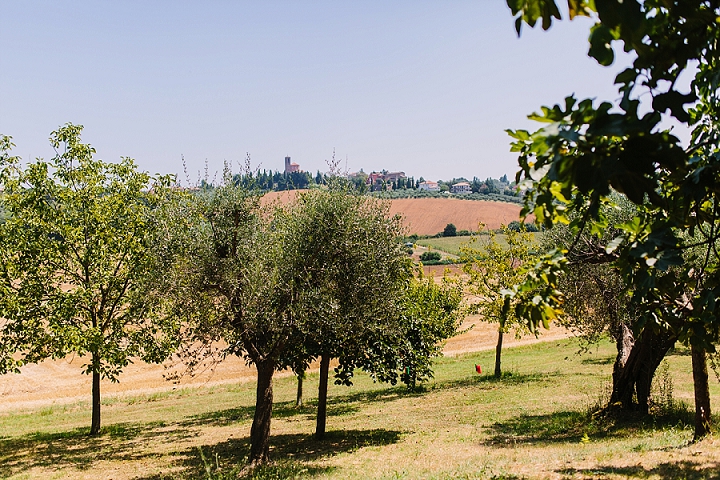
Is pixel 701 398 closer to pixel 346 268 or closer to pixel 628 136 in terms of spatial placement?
pixel 346 268

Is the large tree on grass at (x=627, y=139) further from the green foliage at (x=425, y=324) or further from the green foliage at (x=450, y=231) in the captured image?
the green foliage at (x=450, y=231)

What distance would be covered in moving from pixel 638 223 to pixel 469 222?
114020 mm

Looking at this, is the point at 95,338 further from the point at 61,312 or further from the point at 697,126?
the point at 697,126

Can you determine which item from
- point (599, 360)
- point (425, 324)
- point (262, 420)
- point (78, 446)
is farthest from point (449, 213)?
point (262, 420)

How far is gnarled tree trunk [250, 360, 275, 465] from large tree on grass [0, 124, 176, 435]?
18.1 feet

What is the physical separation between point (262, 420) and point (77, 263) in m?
10.0

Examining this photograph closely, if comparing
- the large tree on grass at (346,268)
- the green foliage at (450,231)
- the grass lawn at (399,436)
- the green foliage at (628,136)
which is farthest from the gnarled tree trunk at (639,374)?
the green foliage at (450,231)

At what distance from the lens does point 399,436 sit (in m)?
16.5

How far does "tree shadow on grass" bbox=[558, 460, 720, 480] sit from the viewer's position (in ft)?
24.3

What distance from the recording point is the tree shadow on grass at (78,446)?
1570 centimetres

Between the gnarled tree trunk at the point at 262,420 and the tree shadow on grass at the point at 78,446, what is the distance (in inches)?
174

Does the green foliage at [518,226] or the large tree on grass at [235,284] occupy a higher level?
the green foliage at [518,226]

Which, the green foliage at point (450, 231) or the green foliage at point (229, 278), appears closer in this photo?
the green foliage at point (229, 278)

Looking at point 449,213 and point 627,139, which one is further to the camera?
point 449,213
